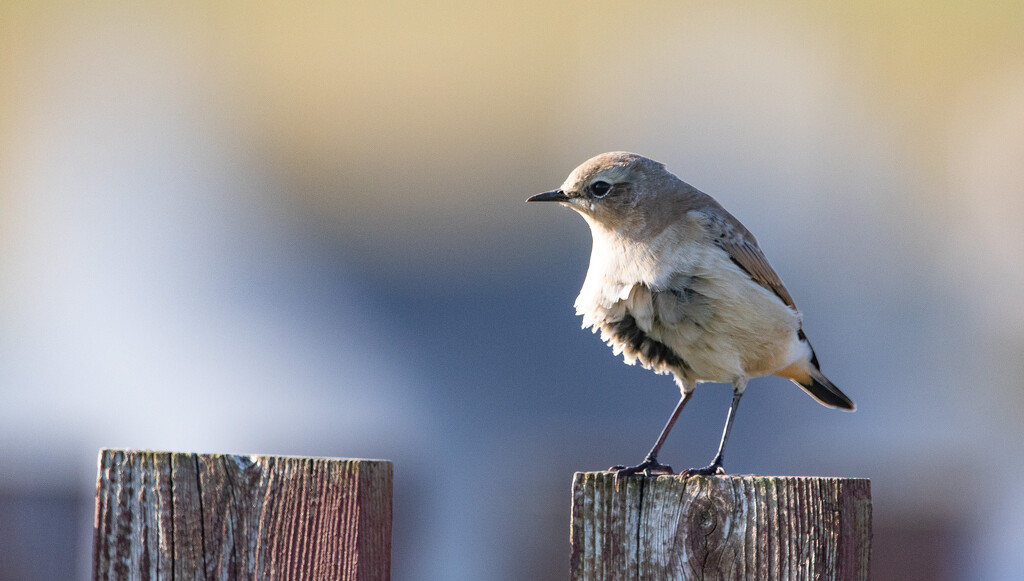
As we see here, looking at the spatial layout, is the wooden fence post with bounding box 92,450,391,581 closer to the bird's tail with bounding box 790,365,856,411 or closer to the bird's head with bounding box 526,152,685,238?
the bird's head with bounding box 526,152,685,238

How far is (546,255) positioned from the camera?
8.17m

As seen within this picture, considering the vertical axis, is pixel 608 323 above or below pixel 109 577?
above

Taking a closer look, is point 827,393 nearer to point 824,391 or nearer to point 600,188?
point 824,391

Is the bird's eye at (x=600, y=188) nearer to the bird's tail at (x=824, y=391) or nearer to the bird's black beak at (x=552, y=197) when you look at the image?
the bird's black beak at (x=552, y=197)

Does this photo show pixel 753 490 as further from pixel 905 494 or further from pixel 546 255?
pixel 546 255

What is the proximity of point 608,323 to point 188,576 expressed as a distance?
7.03ft

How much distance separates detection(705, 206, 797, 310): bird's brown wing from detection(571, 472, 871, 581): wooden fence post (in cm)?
195

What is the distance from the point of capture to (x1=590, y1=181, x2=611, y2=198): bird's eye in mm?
4434

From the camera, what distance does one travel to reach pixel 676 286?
12.7 ft

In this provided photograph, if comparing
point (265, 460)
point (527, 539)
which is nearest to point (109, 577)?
point (265, 460)

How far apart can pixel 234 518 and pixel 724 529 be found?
1.13 m

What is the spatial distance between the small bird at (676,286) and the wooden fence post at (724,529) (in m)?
1.17

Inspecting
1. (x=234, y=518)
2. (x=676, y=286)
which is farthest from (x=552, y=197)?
(x=234, y=518)

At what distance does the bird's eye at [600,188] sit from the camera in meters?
4.43
